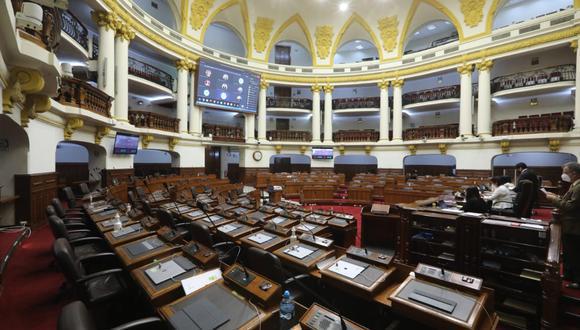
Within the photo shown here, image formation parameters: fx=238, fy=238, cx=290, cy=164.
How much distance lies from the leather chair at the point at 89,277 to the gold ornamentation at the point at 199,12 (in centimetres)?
1363

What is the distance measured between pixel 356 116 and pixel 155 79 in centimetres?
1397

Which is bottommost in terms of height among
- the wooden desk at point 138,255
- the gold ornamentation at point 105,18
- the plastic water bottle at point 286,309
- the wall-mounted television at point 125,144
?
the plastic water bottle at point 286,309

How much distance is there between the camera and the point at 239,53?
17203 millimetres

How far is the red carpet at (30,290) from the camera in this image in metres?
2.54

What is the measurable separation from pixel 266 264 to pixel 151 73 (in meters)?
14.2

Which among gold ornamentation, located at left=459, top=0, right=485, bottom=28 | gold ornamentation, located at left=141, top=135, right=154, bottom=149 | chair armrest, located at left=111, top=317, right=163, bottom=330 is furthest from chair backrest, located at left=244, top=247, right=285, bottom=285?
gold ornamentation, located at left=459, top=0, right=485, bottom=28

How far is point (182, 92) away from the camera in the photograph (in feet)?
40.9

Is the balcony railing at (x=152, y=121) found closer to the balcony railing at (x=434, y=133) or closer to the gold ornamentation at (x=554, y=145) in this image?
the balcony railing at (x=434, y=133)

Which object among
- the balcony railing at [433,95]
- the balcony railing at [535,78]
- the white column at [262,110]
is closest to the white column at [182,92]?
the white column at [262,110]

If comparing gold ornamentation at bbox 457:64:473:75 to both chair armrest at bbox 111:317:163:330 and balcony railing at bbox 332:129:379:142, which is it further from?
chair armrest at bbox 111:317:163:330

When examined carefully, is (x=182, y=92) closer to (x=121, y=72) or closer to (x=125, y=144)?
(x=121, y=72)

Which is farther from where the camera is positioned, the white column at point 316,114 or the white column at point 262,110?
the white column at point 316,114

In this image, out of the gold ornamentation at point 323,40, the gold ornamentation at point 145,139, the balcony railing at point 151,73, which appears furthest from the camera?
the gold ornamentation at point 323,40

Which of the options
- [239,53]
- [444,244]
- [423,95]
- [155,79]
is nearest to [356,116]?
[423,95]
